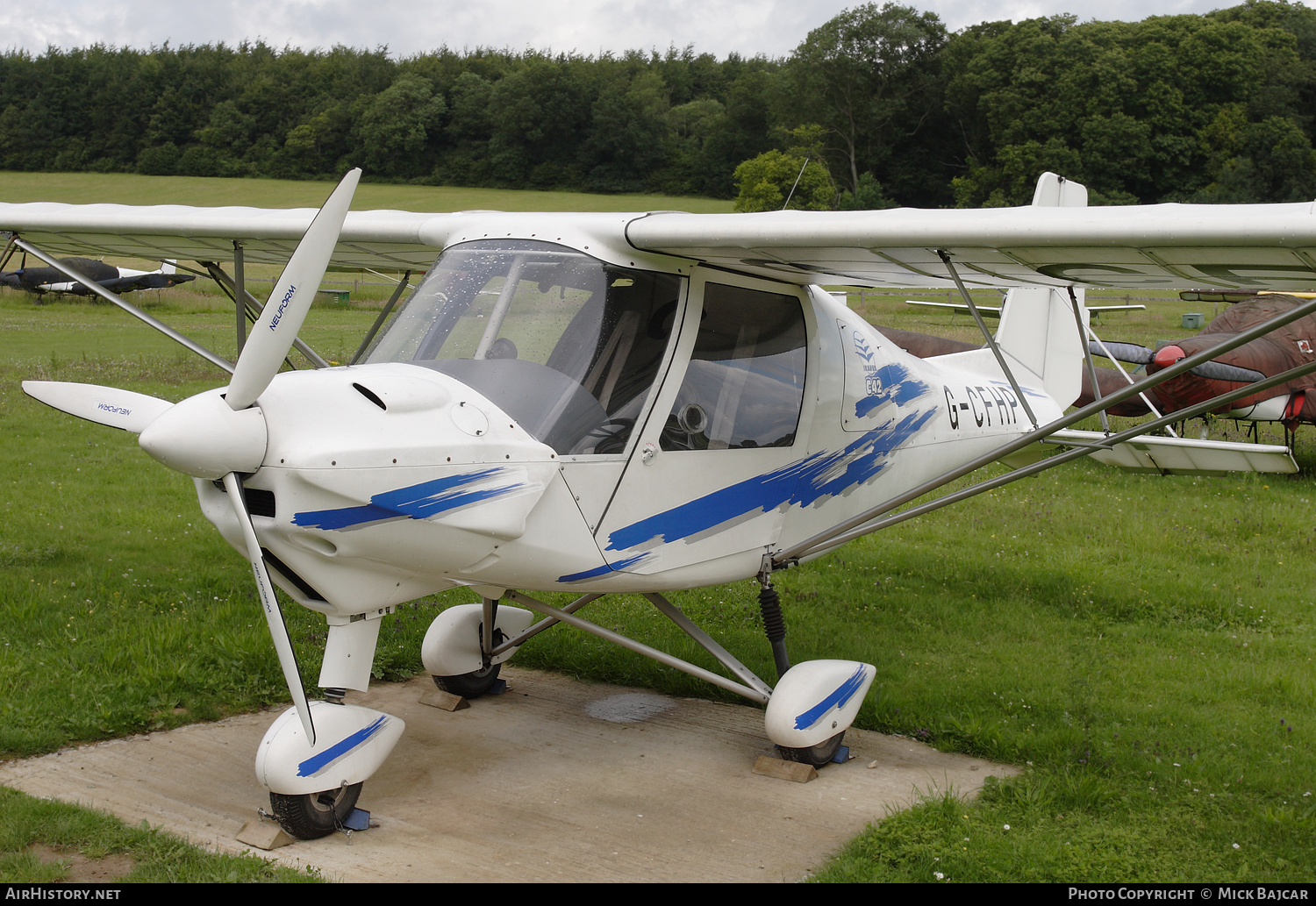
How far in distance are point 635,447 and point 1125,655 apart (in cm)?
415

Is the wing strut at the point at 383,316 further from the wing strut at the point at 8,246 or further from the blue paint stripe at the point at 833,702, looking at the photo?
the blue paint stripe at the point at 833,702

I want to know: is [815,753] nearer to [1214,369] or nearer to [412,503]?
[412,503]

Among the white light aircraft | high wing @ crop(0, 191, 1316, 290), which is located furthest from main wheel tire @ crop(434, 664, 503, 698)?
high wing @ crop(0, 191, 1316, 290)

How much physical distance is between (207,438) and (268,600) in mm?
655

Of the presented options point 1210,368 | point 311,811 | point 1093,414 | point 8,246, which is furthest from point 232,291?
point 1210,368

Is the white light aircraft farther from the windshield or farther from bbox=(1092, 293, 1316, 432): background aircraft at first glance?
bbox=(1092, 293, 1316, 432): background aircraft

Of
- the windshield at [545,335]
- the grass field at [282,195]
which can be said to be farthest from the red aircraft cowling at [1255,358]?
the grass field at [282,195]

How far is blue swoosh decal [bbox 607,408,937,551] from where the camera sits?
15.7 ft

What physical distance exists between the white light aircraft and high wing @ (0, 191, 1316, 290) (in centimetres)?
2

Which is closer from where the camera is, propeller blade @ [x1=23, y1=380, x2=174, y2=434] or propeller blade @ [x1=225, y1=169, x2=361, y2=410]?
propeller blade @ [x1=225, y1=169, x2=361, y2=410]

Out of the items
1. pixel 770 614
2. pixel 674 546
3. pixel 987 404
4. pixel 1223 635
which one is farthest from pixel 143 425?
pixel 1223 635

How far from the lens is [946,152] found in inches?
3152

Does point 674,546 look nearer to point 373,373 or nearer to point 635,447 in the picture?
point 635,447

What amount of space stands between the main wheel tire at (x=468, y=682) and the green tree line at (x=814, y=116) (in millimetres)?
61074
